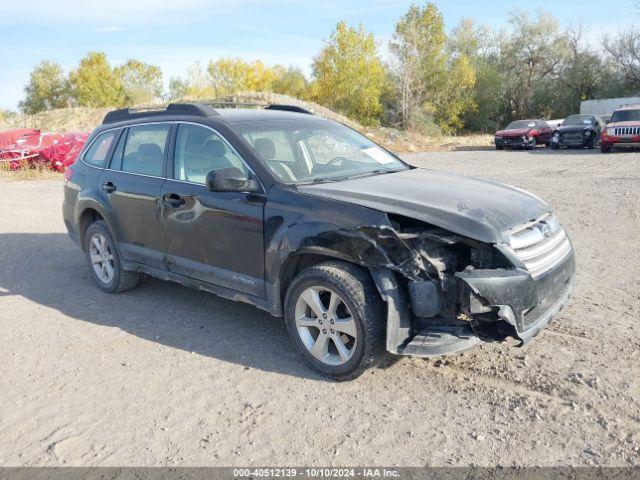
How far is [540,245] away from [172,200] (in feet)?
9.87

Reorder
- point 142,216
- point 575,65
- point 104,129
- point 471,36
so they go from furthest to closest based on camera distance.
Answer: point 471,36 < point 575,65 < point 104,129 < point 142,216

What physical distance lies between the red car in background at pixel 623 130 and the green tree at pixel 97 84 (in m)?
51.7

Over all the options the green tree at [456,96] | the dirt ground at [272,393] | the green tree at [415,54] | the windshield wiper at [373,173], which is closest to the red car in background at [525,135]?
the green tree at [415,54]

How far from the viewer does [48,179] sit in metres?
17.6

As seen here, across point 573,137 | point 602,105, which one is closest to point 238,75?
point 602,105

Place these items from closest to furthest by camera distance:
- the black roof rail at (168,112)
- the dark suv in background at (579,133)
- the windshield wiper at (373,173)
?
the windshield wiper at (373,173) < the black roof rail at (168,112) < the dark suv in background at (579,133)

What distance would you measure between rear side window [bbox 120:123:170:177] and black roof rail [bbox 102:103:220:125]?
0.16 meters

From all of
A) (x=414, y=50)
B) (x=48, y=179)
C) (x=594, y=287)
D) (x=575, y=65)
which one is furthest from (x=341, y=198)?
(x=575, y=65)

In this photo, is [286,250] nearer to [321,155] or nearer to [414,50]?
[321,155]

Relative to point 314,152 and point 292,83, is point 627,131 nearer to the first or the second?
point 314,152

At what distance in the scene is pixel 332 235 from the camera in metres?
3.86

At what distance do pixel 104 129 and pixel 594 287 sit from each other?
5372 mm

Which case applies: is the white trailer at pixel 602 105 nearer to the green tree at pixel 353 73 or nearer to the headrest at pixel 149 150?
the green tree at pixel 353 73

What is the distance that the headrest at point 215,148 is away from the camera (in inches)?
186
